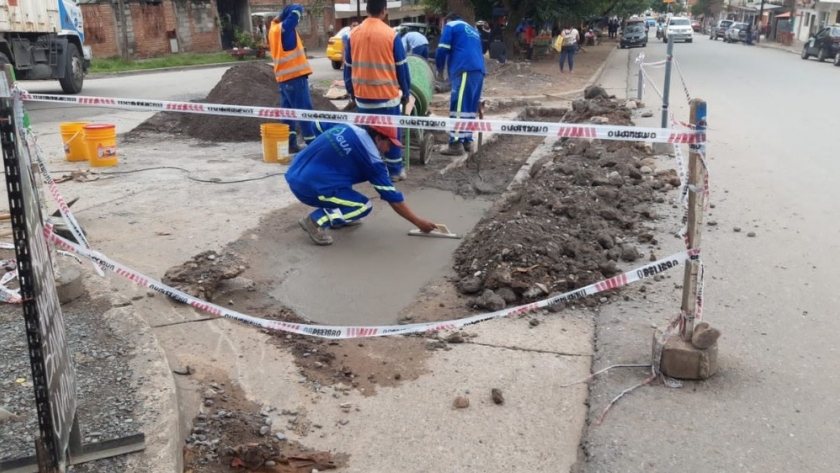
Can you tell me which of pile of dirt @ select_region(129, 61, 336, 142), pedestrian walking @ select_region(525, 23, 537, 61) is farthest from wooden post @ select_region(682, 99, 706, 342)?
pedestrian walking @ select_region(525, 23, 537, 61)

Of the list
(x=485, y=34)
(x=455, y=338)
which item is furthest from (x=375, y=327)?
(x=485, y=34)

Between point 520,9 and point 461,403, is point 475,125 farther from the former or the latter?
point 520,9

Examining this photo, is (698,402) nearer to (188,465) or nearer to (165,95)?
(188,465)

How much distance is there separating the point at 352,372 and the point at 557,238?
6.57 ft

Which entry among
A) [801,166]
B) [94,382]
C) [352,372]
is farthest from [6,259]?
[801,166]

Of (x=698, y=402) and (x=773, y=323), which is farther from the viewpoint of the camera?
(x=773, y=323)

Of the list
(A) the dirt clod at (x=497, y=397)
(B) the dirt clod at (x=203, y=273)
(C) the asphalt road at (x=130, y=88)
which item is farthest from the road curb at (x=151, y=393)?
(C) the asphalt road at (x=130, y=88)

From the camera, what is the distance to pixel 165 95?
642 inches

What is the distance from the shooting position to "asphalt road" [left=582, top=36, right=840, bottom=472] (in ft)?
9.63

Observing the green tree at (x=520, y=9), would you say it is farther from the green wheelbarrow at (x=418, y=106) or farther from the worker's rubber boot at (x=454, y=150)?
the green wheelbarrow at (x=418, y=106)

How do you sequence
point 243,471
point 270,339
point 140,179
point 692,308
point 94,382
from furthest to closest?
point 140,179 → point 270,339 → point 692,308 → point 94,382 → point 243,471

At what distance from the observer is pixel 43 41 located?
48.5ft

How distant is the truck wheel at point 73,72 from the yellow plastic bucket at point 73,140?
7.78 m

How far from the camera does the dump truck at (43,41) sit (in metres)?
13.5
